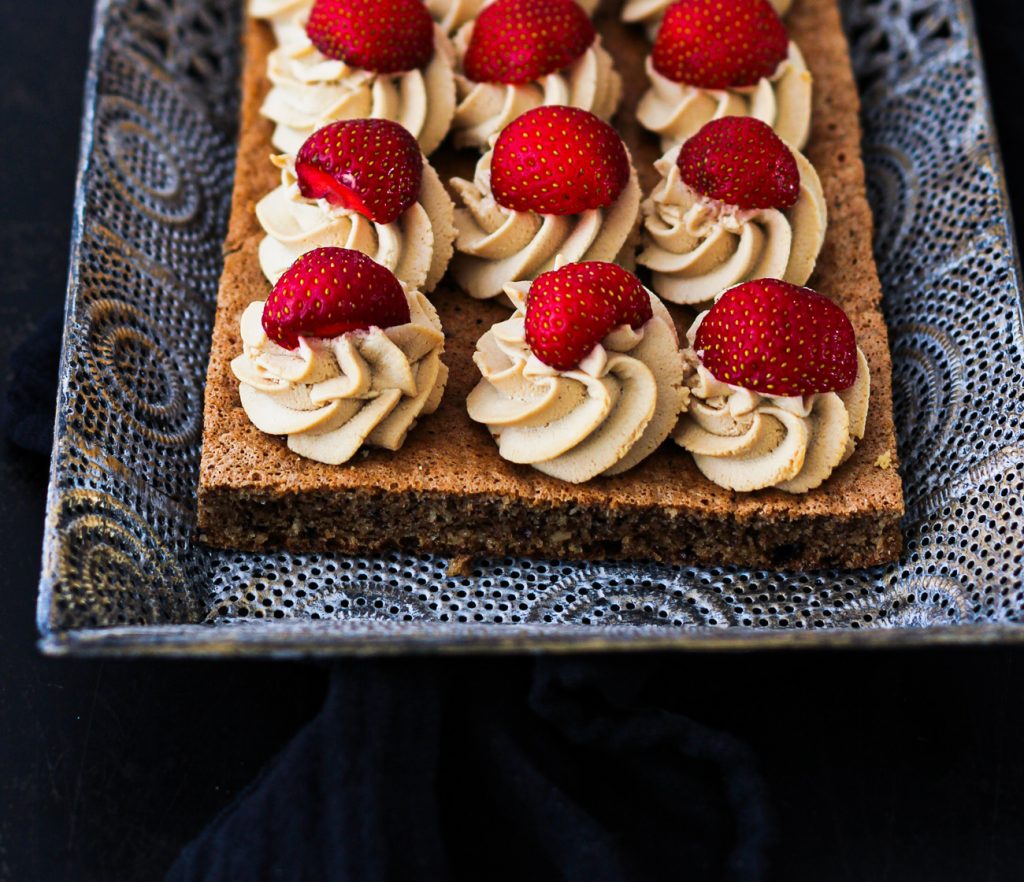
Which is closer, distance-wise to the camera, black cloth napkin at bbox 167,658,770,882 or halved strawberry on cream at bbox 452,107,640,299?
black cloth napkin at bbox 167,658,770,882

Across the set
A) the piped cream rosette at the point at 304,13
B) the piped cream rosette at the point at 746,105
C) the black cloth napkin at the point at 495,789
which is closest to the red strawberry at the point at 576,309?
the black cloth napkin at the point at 495,789

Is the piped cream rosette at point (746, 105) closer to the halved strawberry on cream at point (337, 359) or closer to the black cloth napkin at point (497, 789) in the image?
the halved strawberry on cream at point (337, 359)

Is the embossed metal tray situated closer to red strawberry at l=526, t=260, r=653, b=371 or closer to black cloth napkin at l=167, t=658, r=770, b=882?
black cloth napkin at l=167, t=658, r=770, b=882

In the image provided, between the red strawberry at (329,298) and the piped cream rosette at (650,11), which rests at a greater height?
the piped cream rosette at (650,11)

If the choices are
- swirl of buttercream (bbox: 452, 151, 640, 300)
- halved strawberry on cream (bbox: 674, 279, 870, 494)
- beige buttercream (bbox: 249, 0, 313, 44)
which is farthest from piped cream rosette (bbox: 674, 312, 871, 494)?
beige buttercream (bbox: 249, 0, 313, 44)

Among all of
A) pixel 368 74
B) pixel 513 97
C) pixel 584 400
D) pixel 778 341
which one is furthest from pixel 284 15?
pixel 778 341

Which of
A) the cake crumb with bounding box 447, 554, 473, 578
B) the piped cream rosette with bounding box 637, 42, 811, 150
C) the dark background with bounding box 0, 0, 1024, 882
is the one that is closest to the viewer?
the dark background with bounding box 0, 0, 1024, 882
